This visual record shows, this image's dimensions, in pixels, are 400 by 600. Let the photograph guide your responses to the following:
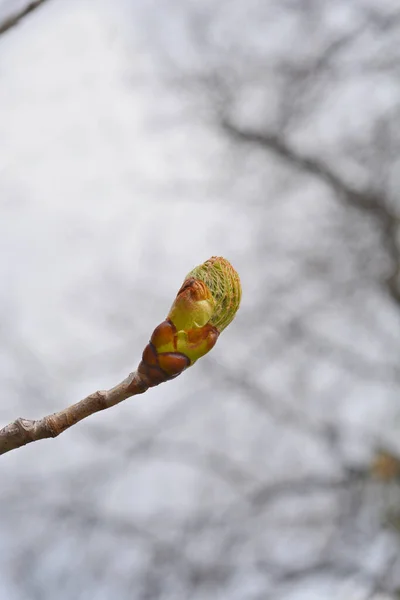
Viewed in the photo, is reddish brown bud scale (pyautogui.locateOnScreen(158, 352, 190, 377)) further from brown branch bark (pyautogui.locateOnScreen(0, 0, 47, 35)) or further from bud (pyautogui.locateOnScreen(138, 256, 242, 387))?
brown branch bark (pyautogui.locateOnScreen(0, 0, 47, 35))

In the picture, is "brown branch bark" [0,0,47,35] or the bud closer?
the bud

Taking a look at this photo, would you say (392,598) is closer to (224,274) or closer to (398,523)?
(398,523)

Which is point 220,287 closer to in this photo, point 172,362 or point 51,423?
point 172,362

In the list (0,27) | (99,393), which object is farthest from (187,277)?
(0,27)

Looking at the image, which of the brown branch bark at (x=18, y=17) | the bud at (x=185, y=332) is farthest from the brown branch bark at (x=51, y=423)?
the brown branch bark at (x=18, y=17)

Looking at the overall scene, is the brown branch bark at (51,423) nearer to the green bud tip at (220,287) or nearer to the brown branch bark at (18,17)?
the green bud tip at (220,287)

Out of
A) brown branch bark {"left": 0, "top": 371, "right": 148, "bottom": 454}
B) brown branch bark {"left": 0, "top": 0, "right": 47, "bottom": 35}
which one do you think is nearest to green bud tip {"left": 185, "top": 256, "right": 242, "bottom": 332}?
brown branch bark {"left": 0, "top": 371, "right": 148, "bottom": 454}
